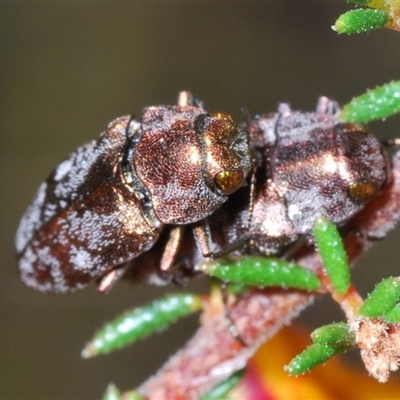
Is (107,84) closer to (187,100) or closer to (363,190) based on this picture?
(187,100)

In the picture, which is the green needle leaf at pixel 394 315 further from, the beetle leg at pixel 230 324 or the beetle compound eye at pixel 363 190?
the beetle leg at pixel 230 324

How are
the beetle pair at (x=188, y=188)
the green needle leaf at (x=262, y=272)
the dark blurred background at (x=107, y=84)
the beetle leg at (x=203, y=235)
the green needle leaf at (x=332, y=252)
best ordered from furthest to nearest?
the dark blurred background at (x=107, y=84)
the beetle leg at (x=203, y=235)
the beetle pair at (x=188, y=188)
the green needle leaf at (x=262, y=272)
the green needle leaf at (x=332, y=252)

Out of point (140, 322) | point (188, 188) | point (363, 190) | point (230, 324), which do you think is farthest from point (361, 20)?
point (140, 322)

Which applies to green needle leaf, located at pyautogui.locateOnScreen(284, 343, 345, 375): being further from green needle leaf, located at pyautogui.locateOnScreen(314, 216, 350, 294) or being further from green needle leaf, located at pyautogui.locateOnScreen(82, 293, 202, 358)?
green needle leaf, located at pyautogui.locateOnScreen(82, 293, 202, 358)

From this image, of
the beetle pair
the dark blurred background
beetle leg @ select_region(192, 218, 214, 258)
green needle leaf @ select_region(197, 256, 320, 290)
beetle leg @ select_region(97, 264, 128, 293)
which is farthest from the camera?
the dark blurred background

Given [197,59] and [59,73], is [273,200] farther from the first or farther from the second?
[59,73]

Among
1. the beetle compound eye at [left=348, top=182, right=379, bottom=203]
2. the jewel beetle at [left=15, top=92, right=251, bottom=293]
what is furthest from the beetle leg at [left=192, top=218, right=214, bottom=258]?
the beetle compound eye at [left=348, top=182, right=379, bottom=203]

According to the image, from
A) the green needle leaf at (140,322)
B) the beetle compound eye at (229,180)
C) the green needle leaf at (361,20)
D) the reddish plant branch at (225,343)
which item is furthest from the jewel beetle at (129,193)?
the green needle leaf at (361,20)

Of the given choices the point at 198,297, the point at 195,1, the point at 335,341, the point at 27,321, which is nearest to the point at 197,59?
the point at 195,1
